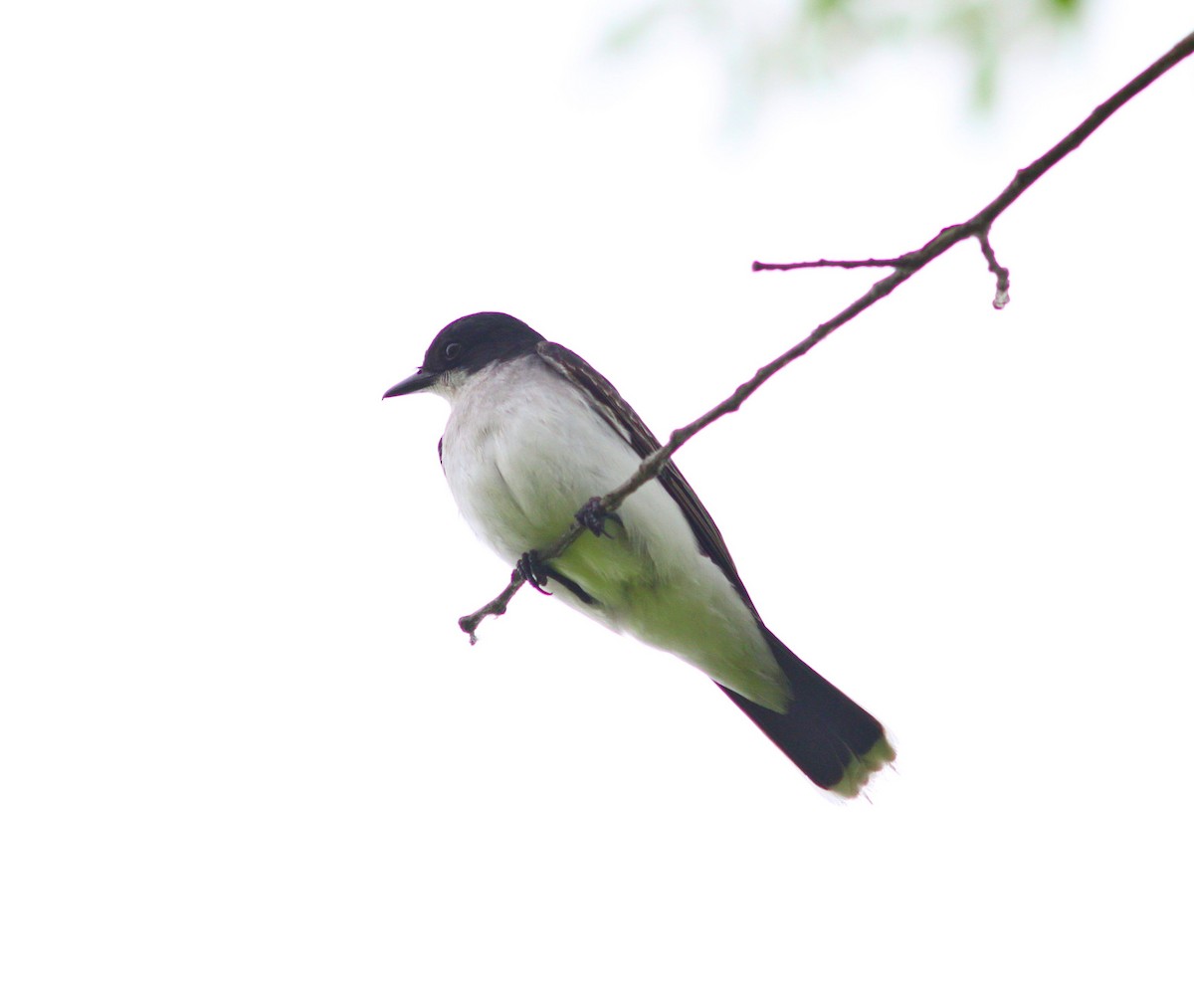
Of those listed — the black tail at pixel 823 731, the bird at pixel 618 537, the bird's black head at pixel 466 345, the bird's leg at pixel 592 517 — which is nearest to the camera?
the bird's leg at pixel 592 517

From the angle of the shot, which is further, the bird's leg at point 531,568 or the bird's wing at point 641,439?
the bird's wing at point 641,439

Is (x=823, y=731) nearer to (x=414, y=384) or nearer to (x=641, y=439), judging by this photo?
(x=641, y=439)

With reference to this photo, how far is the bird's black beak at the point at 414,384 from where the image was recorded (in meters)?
7.42

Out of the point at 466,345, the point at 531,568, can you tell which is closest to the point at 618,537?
the point at 531,568

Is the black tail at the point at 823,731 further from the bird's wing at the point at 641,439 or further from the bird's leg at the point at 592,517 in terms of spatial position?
the bird's leg at the point at 592,517

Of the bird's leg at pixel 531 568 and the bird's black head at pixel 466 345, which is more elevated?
the bird's black head at pixel 466 345

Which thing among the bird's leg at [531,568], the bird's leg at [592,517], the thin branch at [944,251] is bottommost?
the thin branch at [944,251]

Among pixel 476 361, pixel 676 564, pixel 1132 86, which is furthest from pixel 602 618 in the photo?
pixel 1132 86

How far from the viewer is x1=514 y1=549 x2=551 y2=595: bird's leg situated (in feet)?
20.1

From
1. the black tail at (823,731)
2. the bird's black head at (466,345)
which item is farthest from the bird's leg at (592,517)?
the bird's black head at (466,345)

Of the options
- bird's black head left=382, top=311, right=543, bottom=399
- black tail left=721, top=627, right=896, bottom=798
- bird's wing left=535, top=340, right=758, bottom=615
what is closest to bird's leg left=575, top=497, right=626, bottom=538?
bird's wing left=535, top=340, right=758, bottom=615

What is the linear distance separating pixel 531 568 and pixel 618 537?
1.31 ft

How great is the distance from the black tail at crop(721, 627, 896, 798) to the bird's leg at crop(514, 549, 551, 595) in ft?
4.05

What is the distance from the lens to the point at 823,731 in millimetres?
6844
